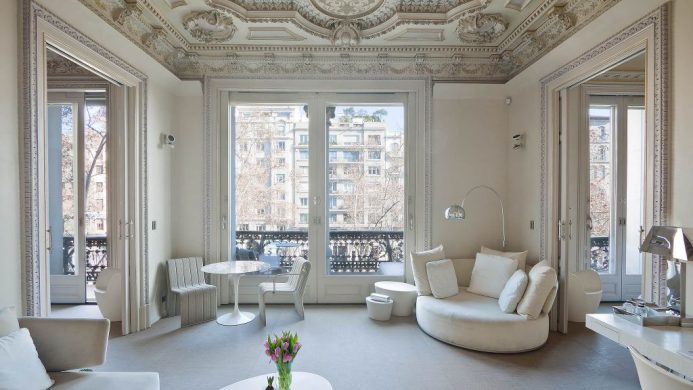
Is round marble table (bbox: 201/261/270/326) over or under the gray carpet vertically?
over

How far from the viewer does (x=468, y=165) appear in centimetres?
440

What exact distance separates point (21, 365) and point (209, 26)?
10.6ft

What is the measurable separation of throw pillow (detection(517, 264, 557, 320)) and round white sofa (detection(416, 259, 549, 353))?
7 centimetres

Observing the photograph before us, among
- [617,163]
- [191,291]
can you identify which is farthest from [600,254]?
[191,291]

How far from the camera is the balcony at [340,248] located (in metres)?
4.53

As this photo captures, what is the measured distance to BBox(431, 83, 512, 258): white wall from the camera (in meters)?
4.37

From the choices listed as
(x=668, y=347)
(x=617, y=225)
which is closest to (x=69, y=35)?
(x=668, y=347)

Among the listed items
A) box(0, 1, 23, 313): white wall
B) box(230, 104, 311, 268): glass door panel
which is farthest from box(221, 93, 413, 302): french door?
box(0, 1, 23, 313): white wall

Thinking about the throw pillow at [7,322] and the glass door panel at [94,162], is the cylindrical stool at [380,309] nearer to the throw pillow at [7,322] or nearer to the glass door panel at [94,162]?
the throw pillow at [7,322]

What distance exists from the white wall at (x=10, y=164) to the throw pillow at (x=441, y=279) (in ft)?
11.3

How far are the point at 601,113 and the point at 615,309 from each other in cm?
337

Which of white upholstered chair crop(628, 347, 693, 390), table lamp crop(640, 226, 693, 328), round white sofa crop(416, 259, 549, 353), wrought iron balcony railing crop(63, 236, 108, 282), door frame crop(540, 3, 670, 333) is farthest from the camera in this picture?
wrought iron balcony railing crop(63, 236, 108, 282)

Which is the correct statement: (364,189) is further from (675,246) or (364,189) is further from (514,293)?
(675,246)

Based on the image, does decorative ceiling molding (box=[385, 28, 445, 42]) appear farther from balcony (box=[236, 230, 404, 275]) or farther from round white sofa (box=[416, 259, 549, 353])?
round white sofa (box=[416, 259, 549, 353])
